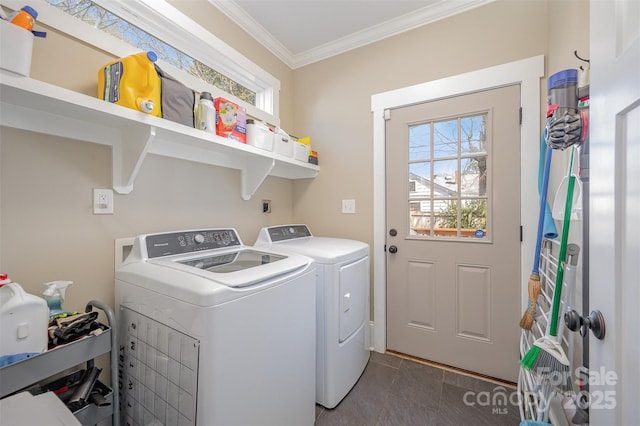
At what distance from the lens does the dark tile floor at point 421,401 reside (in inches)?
58.6

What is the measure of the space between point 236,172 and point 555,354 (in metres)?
2.05

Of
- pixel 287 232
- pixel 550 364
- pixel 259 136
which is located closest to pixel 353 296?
pixel 287 232

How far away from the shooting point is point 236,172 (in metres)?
2.02

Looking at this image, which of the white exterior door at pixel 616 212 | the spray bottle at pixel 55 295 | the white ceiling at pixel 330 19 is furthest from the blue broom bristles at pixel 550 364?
the white ceiling at pixel 330 19

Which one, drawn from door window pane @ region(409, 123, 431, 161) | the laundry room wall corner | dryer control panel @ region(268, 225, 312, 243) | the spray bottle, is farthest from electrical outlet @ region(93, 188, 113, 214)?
door window pane @ region(409, 123, 431, 161)

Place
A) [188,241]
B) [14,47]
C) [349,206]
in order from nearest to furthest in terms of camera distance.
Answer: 1. [14,47]
2. [188,241]
3. [349,206]

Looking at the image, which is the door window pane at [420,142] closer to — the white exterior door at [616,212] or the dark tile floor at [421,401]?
the white exterior door at [616,212]

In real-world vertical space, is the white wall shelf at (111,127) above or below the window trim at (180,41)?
below

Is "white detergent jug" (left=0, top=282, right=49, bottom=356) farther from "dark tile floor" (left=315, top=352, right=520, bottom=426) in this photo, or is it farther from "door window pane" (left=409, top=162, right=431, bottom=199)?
"door window pane" (left=409, top=162, right=431, bottom=199)

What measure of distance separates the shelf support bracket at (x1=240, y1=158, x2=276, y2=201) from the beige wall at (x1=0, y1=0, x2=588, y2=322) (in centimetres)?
7

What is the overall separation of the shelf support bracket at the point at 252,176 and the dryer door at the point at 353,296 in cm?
94

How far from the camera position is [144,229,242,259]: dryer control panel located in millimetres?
1289

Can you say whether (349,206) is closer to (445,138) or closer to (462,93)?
(445,138)

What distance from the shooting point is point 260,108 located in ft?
7.91
